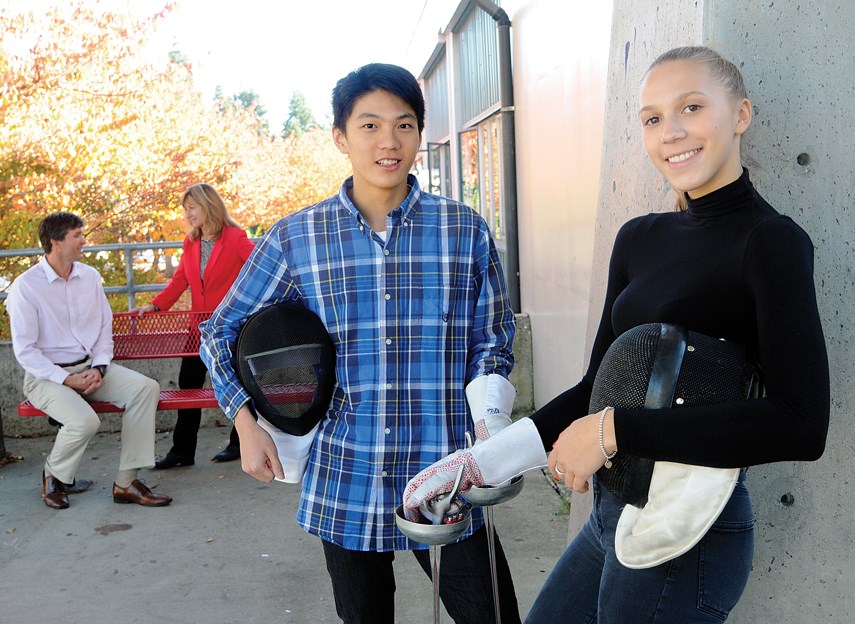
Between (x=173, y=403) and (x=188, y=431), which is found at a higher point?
(x=173, y=403)

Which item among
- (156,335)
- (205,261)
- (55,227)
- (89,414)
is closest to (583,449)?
(89,414)

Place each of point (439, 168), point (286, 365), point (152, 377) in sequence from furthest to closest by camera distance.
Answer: point (439, 168) < point (152, 377) < point (286, 365)

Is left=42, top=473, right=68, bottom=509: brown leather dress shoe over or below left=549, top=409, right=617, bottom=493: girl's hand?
below

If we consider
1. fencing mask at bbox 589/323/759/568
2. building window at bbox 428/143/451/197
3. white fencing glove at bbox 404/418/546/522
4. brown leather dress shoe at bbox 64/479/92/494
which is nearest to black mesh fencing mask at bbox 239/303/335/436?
white fencing glove at bbox 404/418/546/522

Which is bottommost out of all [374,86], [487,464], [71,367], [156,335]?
[71,367]

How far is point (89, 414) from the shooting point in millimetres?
5777

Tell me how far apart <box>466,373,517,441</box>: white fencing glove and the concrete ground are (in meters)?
1.92

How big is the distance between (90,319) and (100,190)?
19.3 ft

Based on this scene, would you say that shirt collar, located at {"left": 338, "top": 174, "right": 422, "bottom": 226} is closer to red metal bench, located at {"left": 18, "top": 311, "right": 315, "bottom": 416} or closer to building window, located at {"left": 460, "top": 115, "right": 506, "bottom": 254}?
red metal bench, located at {"left": 18, "top": 311, "right": 315, "bottom": 416}

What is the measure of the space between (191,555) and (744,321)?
386cm

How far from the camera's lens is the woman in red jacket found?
6.48 metres

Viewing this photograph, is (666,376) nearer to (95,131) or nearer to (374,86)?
(374,86)

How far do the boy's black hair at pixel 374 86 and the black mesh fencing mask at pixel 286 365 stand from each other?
59 cm

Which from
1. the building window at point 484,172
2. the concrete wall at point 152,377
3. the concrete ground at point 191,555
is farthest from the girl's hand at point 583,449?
the building window at point 484,172
